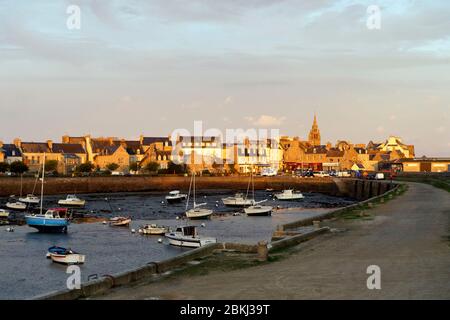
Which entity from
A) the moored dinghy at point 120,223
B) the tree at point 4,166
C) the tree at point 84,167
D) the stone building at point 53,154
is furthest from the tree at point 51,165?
the moored dinghy at point 120,223

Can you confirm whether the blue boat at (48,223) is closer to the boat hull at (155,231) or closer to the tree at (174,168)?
the boat hull at (155,231)

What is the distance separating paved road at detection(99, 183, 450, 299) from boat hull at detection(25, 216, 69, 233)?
3590 cm

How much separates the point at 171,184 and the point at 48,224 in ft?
300

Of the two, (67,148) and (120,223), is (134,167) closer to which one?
(67,148)

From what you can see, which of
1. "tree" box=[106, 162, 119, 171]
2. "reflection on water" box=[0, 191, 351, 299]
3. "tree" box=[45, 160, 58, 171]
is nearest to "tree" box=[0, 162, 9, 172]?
"tree" box=[45, 160, 58, 171]

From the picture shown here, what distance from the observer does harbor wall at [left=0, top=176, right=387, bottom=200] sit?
134 m

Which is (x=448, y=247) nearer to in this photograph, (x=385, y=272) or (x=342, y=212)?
(x=385, y=272)

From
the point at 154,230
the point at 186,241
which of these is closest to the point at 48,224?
the point at 154,230

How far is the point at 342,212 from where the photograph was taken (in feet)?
173

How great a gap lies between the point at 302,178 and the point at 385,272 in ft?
457

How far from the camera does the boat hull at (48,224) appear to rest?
209 feet

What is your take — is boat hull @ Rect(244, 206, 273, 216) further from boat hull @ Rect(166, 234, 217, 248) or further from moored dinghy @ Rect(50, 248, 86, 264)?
moored dinghy @ Rect(50, 248, 86, 264)
